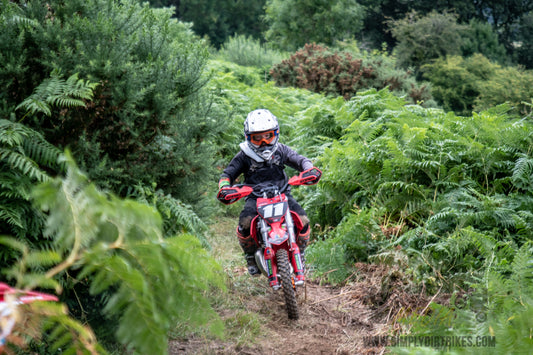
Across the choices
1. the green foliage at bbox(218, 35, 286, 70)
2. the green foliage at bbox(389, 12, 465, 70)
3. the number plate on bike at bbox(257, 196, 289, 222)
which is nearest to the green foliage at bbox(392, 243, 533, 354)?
the number plate on bike at bbox(257, 196, 289, 222)

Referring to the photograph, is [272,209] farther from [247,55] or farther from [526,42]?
[526,42]

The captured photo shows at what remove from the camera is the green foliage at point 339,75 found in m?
15.3

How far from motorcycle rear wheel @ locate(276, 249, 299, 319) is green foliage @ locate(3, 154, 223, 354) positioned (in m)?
2.85

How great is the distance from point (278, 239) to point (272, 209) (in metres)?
0.29

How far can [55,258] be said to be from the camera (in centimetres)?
138

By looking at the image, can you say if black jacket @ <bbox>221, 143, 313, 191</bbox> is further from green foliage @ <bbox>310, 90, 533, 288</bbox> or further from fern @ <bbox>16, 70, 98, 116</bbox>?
fern @ <bbox>16, 70, 98, 116</bbox>

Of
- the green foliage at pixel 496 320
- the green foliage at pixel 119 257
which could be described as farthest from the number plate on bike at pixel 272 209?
the green foliage at pixel 119 257

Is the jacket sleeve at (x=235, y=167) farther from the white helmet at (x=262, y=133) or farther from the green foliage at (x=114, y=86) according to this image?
the green foliage at (x=114, y=86)

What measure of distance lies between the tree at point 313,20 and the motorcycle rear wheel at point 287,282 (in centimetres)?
2241

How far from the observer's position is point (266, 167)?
16.4ft

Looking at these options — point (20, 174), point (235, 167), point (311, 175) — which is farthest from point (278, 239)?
point (20, 174)

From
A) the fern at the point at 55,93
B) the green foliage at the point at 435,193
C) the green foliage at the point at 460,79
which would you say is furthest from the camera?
the green foliage at the point at 460,79

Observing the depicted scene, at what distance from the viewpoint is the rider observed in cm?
482

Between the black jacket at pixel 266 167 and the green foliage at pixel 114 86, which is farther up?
the green foliage at pixel 114 86
